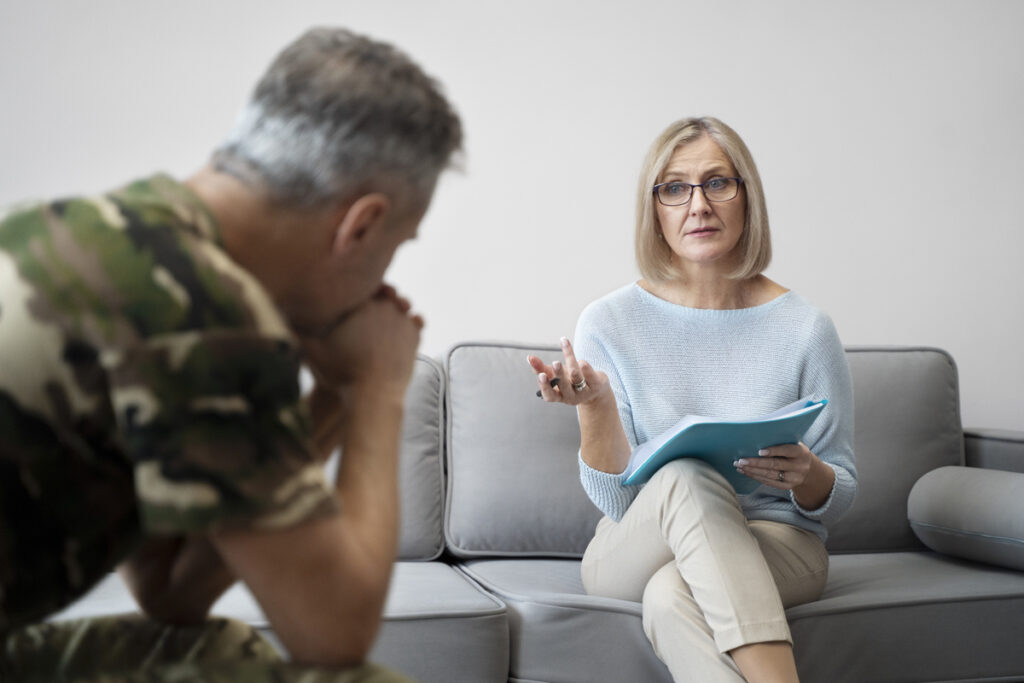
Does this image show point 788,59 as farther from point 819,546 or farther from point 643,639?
point 643,639

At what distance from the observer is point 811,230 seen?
115 inches

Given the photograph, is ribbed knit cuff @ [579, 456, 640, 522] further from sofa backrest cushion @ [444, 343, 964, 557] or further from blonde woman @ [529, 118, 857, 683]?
sofa backrest cushion @ [444, 343, 964, 557]

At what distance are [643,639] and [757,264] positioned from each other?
822 mm

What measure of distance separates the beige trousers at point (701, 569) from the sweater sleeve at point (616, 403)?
6 cm

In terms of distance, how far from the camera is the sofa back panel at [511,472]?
7.32 ft

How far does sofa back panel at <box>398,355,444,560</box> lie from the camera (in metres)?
2.24

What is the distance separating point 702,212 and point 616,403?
47cm

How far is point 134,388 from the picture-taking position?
64 centimetres

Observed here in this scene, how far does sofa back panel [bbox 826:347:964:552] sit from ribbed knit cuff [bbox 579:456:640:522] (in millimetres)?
796

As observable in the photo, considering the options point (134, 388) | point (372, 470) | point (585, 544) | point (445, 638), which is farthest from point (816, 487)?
point (134, 388)

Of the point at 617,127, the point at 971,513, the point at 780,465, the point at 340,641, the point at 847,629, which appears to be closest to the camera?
the point at 340,641

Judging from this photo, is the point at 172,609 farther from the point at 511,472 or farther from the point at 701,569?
the point at 511,472

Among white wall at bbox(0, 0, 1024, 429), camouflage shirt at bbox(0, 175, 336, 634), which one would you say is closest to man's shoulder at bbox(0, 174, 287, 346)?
camouflage shirt at bbox(0, 175, 336, 634)

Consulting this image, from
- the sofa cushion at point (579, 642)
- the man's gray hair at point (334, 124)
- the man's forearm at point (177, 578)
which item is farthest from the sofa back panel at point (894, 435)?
the man's gray hair at point (334, 124)
